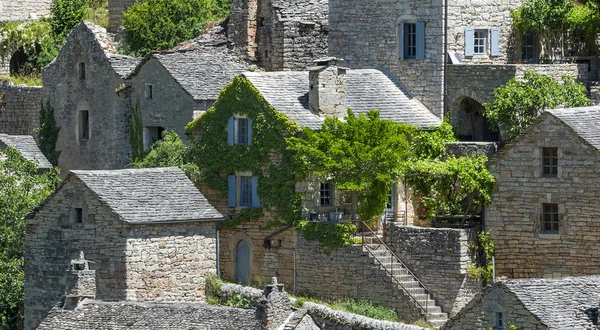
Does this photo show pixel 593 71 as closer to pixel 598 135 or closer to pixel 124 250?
pixel 598 135

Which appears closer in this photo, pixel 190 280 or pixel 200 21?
pixel 190 280

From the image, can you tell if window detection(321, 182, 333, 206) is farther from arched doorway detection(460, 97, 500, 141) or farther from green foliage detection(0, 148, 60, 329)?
green foliage detection(0, 148, 60, 329)

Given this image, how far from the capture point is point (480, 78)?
63594 mm

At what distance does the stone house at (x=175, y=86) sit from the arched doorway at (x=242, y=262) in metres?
4.85

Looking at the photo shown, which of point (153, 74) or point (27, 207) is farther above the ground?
point (153, 74)

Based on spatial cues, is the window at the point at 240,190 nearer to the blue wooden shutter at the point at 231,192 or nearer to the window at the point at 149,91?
the blue wooden shutter at the point at 231,192

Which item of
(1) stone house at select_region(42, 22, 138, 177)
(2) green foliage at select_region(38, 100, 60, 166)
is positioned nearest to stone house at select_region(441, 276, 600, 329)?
(1) stone house at select_region(42, 22, 138, 177)

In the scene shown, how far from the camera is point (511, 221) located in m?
58.2

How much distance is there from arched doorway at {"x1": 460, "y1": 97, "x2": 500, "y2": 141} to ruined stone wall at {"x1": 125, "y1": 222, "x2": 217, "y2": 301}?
8815mm

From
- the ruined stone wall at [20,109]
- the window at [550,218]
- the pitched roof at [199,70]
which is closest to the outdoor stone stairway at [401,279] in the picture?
the window at [550,218]

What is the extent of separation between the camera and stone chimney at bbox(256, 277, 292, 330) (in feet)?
168

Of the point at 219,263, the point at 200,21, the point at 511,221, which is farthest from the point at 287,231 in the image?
the point at 200,21

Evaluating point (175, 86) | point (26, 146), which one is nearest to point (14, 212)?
point (175, 86)

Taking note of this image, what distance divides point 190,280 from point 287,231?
315 cm
